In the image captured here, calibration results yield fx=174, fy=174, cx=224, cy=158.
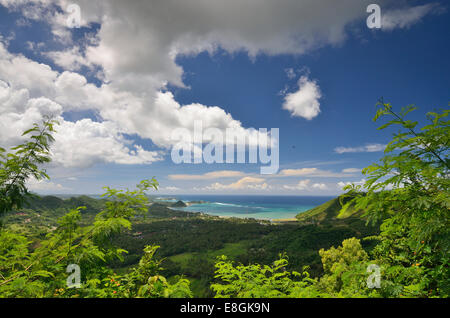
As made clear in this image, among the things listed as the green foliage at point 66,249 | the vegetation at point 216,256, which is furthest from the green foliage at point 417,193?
the green foliage at point 66,249

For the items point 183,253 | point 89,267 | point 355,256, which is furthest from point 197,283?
point 89,267

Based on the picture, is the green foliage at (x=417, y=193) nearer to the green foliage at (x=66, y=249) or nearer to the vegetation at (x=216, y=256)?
the vegetation at (x=216, y=256)

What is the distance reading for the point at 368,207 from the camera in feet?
9.00

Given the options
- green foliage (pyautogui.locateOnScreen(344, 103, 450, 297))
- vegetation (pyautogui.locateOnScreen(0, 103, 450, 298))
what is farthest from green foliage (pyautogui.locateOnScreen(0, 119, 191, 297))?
green foliage (pyautogui.locateOnScreen(344, 103, 450, 297))

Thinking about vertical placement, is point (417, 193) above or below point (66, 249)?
above

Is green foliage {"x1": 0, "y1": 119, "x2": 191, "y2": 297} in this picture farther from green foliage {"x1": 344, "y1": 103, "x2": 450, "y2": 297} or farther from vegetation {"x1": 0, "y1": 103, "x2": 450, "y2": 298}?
green foliage {"x1": 344, "y1": 103, "x2": 450, "y2": 297}

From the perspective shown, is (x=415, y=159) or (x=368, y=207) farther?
(x=368, y=207)

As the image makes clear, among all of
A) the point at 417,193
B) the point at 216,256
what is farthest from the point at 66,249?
the point at 417,193

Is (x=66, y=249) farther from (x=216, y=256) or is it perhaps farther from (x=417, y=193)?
(x=417, y=193)
